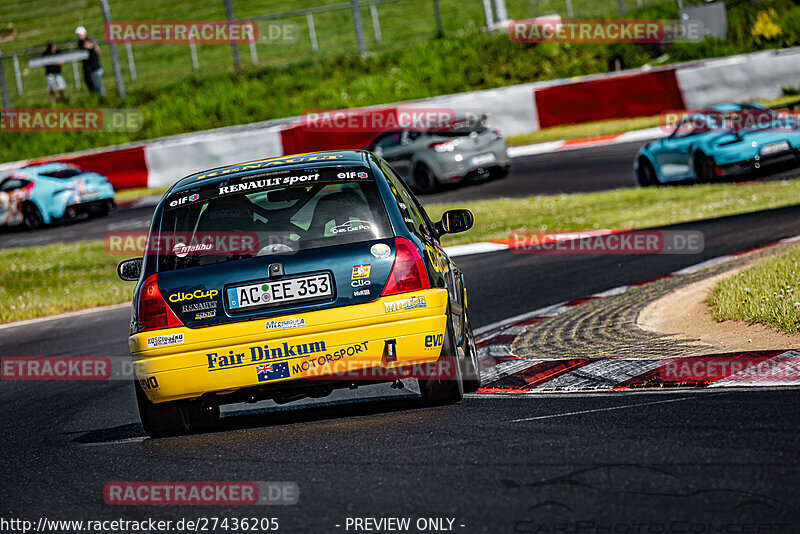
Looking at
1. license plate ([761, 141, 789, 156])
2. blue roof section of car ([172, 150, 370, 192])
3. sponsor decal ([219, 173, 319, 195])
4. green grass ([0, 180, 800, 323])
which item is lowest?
green grass ([0, 180, 800, 323])

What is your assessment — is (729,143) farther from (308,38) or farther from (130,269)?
(308,38)

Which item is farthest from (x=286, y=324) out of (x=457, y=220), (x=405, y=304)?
(x=457, y=220)

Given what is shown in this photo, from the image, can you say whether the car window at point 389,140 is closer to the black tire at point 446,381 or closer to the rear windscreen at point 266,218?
the rear windscreen at point 266,218

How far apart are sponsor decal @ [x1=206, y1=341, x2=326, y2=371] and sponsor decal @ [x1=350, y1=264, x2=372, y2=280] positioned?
36cm

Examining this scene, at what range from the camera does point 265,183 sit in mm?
6273

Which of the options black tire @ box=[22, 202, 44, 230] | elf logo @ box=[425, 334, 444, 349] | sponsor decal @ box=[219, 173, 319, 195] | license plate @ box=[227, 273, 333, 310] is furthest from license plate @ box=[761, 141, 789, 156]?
black tire @ box=[22, 202, 44, 230]

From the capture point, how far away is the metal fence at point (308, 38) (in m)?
27.9

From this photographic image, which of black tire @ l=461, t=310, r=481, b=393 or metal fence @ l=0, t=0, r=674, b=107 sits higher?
metal fence @ l=0, t=0, r=674, b=107

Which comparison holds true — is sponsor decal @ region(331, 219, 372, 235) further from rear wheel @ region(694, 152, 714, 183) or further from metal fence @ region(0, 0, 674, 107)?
metal fence @ region(0, 0, 674, 107)

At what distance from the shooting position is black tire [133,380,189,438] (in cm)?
609

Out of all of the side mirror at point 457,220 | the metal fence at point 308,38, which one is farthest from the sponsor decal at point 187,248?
the metal fence at point 308,38

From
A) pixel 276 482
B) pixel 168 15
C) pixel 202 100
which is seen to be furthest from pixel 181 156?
pixel 276 482

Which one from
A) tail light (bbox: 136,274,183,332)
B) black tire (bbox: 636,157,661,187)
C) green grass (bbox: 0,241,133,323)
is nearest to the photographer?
tail light (bbox: 136,274,183,332)

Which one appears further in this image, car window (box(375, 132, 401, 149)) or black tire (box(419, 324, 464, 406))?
car window (box(375, 132, 401, 149))
